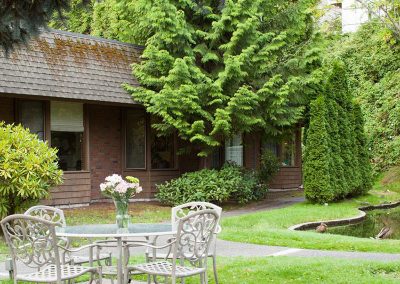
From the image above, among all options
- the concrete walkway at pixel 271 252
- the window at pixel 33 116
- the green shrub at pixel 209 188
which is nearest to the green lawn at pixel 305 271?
the concrete walkway at pixel 271 252

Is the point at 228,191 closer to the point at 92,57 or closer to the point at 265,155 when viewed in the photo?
the point at 265,155

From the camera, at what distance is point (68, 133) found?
690 inches

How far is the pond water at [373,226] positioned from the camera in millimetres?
14094

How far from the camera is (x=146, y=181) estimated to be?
19453mm

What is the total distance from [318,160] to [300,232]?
5.97 metres

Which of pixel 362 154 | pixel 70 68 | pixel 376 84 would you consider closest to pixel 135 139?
pixel 70 68

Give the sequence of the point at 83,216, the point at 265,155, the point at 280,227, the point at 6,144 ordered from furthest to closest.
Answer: the point at 265,155 → the point at 83,216 → the point at 280,227 → the point at 6,144

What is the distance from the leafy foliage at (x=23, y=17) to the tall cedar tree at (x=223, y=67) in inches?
420

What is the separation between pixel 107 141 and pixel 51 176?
6956 mm

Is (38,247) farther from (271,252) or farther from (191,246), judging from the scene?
(271,252)

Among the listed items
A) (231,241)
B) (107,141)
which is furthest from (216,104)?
(231,241)

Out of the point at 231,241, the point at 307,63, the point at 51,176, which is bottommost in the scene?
the point at 231,241

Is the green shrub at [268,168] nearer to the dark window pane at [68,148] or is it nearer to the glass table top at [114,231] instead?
the dark window pane at [68,148]

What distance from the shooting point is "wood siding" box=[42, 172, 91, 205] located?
54.6ft
